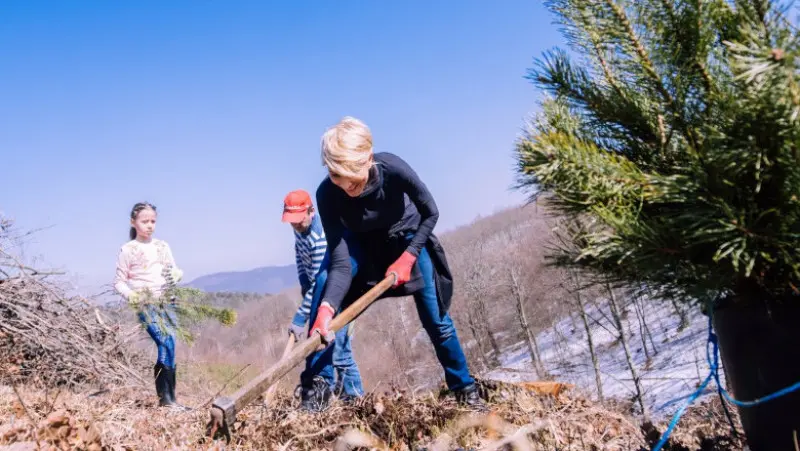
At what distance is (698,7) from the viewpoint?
3.98 feet

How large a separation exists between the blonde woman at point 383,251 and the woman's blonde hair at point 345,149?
10mm

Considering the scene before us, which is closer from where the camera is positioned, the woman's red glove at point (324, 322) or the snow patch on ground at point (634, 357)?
the woman's red glove at point (324, 322)

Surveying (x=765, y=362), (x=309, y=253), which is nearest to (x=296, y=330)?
(x=309, y=253)

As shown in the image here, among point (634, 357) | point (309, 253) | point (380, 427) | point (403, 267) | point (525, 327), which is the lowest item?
point (634, 357)

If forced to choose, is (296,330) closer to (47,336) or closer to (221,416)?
(221,416)

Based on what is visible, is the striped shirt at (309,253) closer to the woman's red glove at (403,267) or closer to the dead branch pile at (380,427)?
the woman's red glove at (403,267)

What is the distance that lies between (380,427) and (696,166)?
64.0 inches

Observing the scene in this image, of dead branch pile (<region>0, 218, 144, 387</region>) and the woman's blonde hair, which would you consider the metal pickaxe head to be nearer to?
the woman's blonde hair

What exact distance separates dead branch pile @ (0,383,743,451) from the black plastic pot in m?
0.25

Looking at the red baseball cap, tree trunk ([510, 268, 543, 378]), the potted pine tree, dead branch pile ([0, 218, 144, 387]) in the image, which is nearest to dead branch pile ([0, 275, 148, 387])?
dead branch pile ([0, 218, 144, 387])

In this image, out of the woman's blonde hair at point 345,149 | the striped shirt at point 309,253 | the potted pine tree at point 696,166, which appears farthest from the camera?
the striped shirt at point 309,253

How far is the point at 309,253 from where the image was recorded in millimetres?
3541

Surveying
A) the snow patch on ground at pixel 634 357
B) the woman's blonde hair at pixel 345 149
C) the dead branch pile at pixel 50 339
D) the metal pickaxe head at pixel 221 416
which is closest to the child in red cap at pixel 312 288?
the metal pickaxe head at pixel 221 416

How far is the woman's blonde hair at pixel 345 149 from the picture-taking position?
90.8 inches
